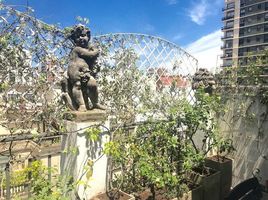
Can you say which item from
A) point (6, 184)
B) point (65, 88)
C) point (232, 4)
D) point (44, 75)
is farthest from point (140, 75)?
point (232, 4)

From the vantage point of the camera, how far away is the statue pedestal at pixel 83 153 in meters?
2.25

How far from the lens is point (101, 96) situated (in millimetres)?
5645

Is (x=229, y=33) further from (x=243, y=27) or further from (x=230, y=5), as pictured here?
(x=230, y=5)

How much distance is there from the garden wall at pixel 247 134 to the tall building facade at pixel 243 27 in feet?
132

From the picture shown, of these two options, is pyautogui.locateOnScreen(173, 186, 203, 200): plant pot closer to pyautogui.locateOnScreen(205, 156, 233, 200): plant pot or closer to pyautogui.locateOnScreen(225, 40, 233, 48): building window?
pyautogui.locateOnScreen(205, 156, 233, 200): plant pot

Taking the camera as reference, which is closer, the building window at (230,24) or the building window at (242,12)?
the building window at (242,12)

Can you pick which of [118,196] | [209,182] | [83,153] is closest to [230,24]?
[209,182]

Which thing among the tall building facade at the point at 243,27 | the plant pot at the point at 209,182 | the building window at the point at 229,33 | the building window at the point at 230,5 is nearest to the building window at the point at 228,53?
the tall building facade at the point at 243,27

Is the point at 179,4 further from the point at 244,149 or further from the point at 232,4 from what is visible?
the point at 232,4

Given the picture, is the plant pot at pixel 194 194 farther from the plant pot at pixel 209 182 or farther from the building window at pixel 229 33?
the building window at pixel 229 33

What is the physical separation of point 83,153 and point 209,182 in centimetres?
152

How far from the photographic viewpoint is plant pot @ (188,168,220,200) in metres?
2.91

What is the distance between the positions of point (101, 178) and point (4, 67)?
314 cm

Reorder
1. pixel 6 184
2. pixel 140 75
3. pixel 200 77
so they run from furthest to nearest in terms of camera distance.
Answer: pixel 140 75 → pixel 200 77 → pixel 6 184
